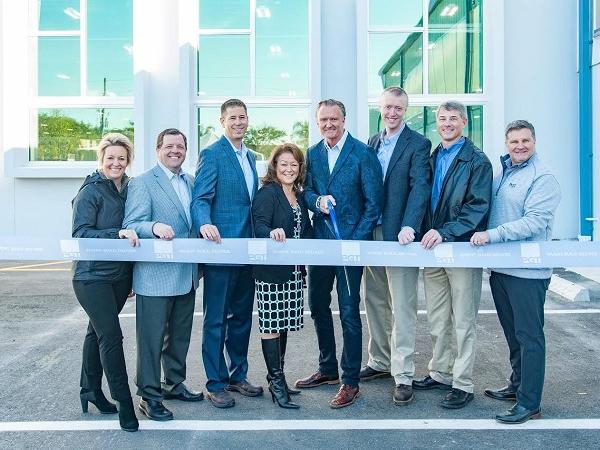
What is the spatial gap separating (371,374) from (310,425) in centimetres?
110

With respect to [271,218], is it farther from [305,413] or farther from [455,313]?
[455,313]

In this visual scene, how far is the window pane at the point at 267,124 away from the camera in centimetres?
1228

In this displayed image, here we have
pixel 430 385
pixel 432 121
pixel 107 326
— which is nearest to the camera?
pixel 107 326

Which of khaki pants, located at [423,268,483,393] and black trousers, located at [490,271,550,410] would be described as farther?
khaki pants, located at [423,268,483,393]

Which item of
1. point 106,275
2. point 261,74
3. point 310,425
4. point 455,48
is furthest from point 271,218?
point 455,48

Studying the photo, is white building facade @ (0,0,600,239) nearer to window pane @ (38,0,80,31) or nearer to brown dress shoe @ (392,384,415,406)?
window pane @ (38,0,80,31)

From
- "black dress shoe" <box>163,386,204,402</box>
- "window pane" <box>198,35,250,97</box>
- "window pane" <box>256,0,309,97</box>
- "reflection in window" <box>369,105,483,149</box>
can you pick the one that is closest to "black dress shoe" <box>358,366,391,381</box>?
"black dress shoe" <box>163,386,204,402</box>

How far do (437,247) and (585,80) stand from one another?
883 centimetres

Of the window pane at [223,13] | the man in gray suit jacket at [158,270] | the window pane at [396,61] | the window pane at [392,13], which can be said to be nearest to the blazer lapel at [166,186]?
the man in gray suit jacket at [158,270]

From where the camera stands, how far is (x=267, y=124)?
1233 centimetres

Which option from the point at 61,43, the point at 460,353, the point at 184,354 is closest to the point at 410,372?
the point at 460,353

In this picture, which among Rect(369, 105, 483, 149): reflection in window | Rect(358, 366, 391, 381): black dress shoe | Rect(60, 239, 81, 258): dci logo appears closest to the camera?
Rect(60, 239, 81, 258): dci logo

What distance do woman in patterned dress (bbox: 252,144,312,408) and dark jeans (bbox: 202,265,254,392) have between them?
9.4 inches

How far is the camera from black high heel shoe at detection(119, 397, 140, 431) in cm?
386
